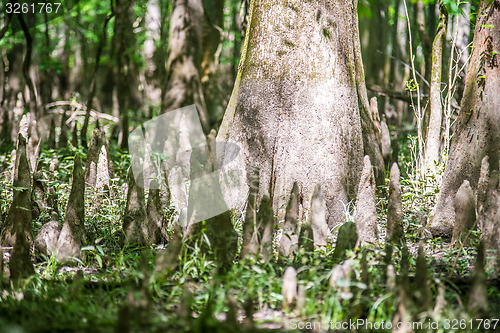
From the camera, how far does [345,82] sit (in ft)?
14.4

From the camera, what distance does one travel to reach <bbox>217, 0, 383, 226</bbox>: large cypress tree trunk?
4.14m

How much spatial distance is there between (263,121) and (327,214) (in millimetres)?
1030

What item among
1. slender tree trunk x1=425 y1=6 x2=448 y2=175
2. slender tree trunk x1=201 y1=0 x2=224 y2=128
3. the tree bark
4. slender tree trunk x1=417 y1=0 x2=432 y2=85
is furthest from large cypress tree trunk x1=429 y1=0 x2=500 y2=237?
slender tree trunk x1=201 y1=0 x2=224 y2=128

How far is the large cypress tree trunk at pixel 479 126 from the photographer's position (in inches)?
153

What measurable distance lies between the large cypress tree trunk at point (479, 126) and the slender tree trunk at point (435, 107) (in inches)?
27.8

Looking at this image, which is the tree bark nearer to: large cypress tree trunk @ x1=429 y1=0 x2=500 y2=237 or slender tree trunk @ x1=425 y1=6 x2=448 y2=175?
slender tree trunk @ x1=425 y1=6 x2=448 y2=175

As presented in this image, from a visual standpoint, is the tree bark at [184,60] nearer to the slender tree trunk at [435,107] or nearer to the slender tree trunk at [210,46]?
the slender tree trunk at [210,46]

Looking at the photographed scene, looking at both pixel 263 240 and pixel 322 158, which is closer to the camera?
pixel 263 240

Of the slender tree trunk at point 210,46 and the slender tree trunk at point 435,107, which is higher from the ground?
the slender tree trunk at point 210,46

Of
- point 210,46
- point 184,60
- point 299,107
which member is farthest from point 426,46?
point 210,46

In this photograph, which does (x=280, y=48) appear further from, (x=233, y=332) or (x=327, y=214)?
(x=233, y=332)

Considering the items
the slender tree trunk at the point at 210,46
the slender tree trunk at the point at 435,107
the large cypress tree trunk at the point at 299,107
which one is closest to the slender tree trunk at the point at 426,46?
the slender tree trunk at the point at 435,107

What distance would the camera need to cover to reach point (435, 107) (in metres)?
4.87

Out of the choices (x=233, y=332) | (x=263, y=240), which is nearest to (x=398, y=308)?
(x=233, y=332)
